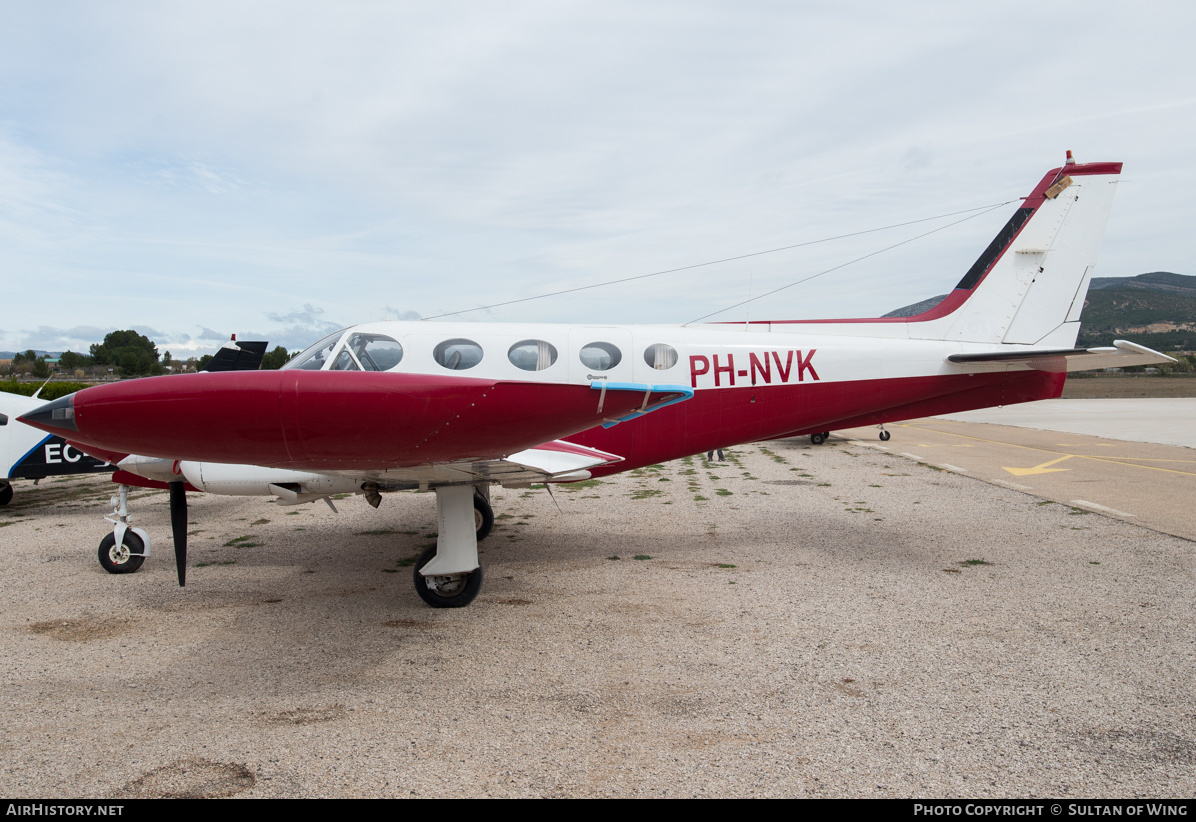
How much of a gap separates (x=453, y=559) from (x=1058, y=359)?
693 cm

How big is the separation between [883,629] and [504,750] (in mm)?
3276

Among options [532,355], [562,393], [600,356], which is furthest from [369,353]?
[562,393]

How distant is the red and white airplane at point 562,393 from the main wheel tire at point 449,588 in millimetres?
18

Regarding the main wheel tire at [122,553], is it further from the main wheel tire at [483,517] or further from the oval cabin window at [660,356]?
the oval cabin window at [660,356]

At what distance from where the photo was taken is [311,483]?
6180 millimetres

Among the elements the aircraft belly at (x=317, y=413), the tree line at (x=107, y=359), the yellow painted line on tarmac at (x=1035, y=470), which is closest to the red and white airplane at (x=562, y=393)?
the aircraft belly at (x=317, y=413)

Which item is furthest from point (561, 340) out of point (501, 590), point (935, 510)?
point (935, 510)

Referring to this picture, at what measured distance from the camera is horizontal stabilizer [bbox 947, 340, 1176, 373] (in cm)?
647

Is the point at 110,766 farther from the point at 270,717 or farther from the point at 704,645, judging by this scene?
the point at 704,645

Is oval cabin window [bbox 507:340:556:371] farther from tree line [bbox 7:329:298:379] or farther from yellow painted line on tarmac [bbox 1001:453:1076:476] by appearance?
tree line [bbox 7:329:298:379]

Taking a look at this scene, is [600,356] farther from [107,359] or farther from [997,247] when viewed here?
[107,359]

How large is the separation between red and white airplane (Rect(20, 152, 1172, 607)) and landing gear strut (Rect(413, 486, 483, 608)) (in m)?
0.02

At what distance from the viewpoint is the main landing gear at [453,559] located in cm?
570
